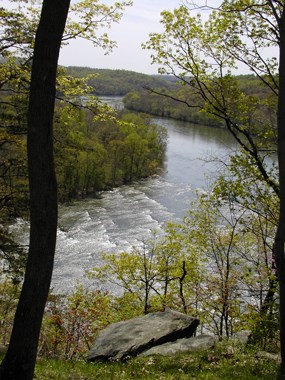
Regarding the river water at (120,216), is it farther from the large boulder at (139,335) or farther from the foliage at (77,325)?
the large boulder at (139,335)

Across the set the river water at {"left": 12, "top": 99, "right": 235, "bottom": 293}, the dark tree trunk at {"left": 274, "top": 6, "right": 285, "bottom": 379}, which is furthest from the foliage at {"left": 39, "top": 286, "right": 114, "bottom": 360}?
the dark tree trunk at {"left": 274, "top": 6, "right": 285, "bottom": 379}

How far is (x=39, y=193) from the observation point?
15.1 ft

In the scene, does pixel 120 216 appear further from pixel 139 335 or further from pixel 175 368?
pixel 175 368

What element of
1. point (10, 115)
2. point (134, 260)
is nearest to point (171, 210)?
point (134, 260)

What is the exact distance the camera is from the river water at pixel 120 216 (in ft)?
95.2

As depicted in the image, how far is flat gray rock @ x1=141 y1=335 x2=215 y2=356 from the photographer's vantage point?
7478mm

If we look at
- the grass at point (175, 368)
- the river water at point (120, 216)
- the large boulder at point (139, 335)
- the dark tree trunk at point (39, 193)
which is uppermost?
the dark tree trunk at point (39, 193)

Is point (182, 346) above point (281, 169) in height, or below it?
below

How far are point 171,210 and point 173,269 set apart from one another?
21.5 meters

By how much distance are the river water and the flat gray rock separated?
11765 mm

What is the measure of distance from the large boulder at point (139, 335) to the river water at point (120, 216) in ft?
36.3

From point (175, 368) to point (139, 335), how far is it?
1684mm

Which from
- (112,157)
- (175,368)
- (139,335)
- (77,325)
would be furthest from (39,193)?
(112,157)

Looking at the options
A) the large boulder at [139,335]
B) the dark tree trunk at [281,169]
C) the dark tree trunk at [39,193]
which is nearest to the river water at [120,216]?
the large boulder at [139,335]
